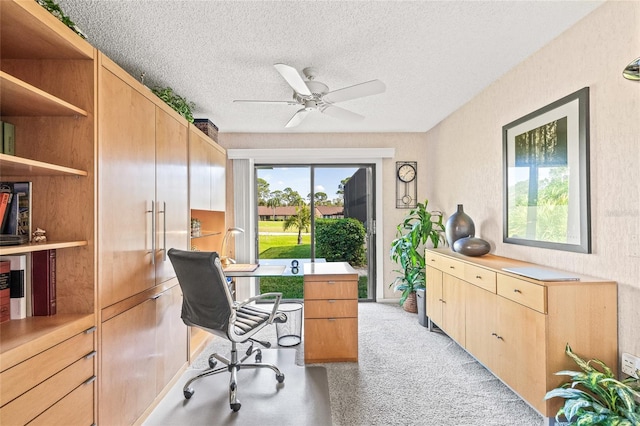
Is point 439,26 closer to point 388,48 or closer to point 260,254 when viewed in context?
point 388,48

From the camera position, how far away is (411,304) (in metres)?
Result: 4.05

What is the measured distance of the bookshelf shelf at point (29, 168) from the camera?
1.16 m

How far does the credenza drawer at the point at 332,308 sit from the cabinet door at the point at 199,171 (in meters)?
1.52

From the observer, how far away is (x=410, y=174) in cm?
450

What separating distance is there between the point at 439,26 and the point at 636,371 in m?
2.25

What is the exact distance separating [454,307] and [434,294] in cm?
44

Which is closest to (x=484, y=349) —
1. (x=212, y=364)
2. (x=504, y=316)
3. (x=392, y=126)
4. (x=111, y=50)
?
(x=504, y=316)

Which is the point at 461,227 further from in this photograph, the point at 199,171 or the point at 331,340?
the point at 199,171

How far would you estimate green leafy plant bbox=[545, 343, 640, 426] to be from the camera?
1.43 metres

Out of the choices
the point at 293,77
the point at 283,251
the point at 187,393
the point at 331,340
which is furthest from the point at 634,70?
the point at 283,251

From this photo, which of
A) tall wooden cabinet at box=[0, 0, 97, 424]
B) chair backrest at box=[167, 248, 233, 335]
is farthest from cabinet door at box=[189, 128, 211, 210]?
tall wooden cabinet at box=[0, 0, 97, 424]

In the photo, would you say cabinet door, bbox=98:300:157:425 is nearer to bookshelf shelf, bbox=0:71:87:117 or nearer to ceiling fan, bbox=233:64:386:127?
bookshelf shelf, bbox=0:71:87:117

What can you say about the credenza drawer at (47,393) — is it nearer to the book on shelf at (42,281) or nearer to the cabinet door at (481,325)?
the book on shelf at (42,281)

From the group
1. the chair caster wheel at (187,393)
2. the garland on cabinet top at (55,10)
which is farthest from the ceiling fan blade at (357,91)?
the chair caster wheel at (187,393)
